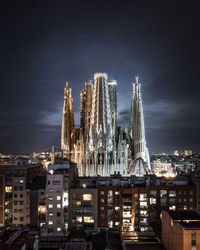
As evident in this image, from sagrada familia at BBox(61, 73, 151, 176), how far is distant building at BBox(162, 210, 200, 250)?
27.7m

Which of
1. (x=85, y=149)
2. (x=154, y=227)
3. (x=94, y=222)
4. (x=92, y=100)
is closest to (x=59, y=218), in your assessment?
(x=94, y=222)

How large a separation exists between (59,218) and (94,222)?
14.8 ft

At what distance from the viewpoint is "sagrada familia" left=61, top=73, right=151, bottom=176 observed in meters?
66.6

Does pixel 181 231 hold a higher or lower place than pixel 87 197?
lower

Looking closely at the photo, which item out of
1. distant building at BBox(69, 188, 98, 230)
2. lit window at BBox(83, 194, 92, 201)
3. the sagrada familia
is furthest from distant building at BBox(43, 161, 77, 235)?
the sagrada familia

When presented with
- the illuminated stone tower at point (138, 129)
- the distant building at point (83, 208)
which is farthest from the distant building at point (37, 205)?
the illuminated stone tower at point (138, 129)

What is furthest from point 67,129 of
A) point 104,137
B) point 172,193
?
point 172,193

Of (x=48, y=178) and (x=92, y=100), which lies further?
(x=92, y=100)

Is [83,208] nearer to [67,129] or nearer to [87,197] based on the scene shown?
[87,197]

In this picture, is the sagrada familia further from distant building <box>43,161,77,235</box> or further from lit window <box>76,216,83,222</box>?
distant building <box>43,161,77,235</box>

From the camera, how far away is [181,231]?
24859 mm

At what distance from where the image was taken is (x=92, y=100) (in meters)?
72.4

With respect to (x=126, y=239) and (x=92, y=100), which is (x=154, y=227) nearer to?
(x=126, y=239)

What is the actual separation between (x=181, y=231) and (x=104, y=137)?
44.5m
